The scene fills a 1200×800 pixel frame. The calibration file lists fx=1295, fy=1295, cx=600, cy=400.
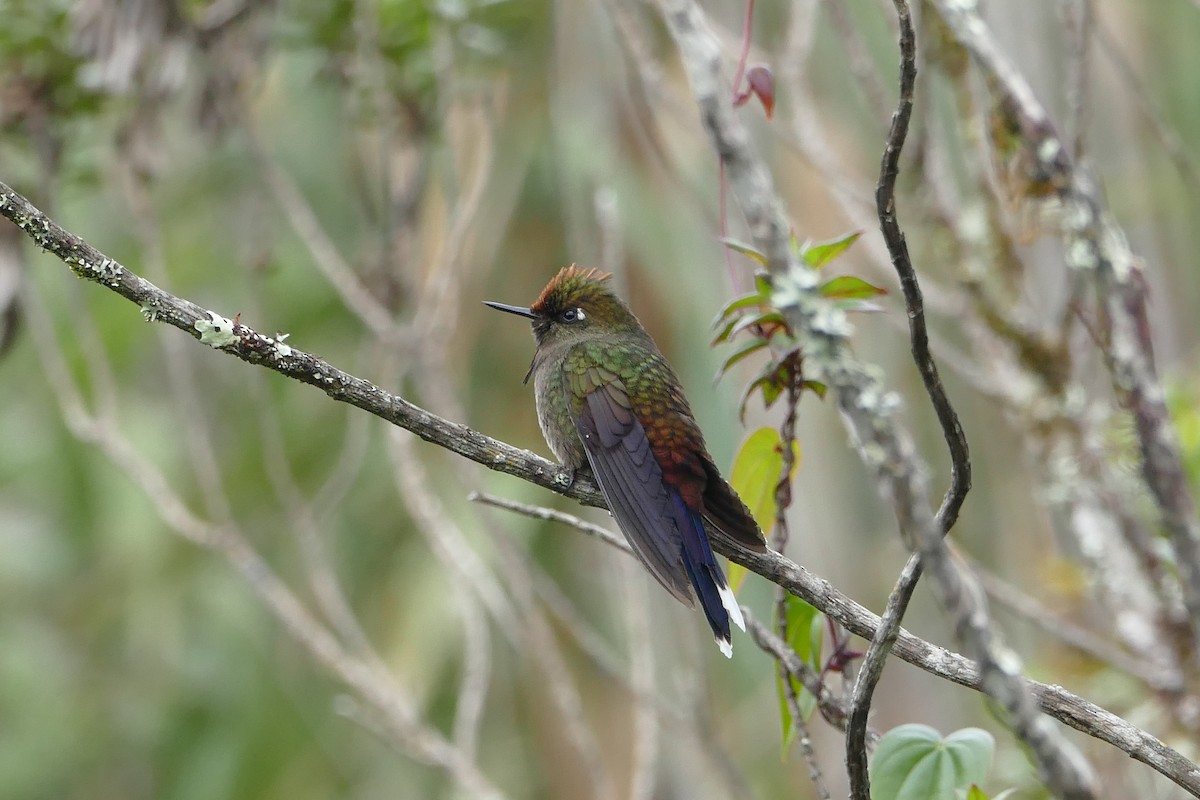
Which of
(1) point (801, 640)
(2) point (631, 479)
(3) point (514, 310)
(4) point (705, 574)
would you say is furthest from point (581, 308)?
(1) point (801, 640)

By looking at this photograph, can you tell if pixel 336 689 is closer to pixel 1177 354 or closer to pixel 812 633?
pixel 1177 354

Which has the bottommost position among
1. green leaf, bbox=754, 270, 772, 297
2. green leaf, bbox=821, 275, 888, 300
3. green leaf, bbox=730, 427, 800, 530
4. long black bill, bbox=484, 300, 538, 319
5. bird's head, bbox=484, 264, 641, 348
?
green leaf, bbox=730, 427, 800, 530

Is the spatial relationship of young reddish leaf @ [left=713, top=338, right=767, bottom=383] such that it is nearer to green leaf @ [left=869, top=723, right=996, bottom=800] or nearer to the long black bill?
green leaf @ [left=869, top=723, right=996, bottom=800]

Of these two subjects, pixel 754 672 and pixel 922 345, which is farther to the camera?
pixel 754 672

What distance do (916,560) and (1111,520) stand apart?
2101 millimetres

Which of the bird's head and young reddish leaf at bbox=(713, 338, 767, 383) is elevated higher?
the bird's head

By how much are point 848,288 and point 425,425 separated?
2.21 feet

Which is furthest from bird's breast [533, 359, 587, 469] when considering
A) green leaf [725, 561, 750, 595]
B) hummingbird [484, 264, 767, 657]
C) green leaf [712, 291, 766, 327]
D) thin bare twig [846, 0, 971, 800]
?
thin bare twig [846, 0, 971, 800]

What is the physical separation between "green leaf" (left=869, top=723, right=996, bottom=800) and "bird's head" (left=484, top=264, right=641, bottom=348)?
1.80m

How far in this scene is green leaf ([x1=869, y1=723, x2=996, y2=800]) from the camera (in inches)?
67.6

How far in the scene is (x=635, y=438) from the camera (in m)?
2.82

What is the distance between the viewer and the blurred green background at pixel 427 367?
12.5ft

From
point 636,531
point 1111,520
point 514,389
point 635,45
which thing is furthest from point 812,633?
point 514,389

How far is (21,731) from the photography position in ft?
22.3
